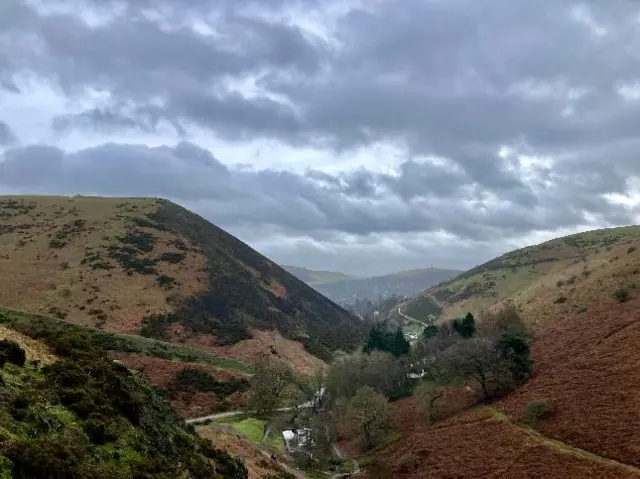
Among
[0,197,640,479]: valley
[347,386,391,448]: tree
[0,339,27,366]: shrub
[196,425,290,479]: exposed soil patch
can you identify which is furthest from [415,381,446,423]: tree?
[0,339,27,366]: shrub

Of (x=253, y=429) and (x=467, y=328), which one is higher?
(x=467, y=328)

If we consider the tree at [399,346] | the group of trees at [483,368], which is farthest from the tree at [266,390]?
the tree at [399,346]

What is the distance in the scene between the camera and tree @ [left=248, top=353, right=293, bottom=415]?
82875 millimetres

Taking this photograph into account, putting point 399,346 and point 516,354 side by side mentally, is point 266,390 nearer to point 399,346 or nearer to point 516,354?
point 399,346

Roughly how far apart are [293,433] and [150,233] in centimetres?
11074

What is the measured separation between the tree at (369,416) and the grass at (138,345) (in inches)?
1410

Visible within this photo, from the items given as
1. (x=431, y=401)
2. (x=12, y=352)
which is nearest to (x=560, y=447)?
(x=431, y=401)

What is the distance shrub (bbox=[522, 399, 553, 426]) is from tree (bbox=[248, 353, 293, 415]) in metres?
41.7

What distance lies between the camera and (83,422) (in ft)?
80.8

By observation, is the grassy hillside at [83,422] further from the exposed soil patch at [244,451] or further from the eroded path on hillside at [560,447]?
the eroded path on hillside at [560,447]

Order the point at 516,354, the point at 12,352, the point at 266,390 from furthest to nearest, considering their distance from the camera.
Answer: the point at 266,390 < the point at 516,354 < the point at 12,352

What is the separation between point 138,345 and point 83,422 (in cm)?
8234

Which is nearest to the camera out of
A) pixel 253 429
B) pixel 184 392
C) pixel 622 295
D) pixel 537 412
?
pixel 537 412

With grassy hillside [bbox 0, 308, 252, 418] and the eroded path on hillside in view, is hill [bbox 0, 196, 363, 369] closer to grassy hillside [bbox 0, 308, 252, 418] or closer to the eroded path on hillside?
grassy hillside [bbox 0, 308, 252, 418]
